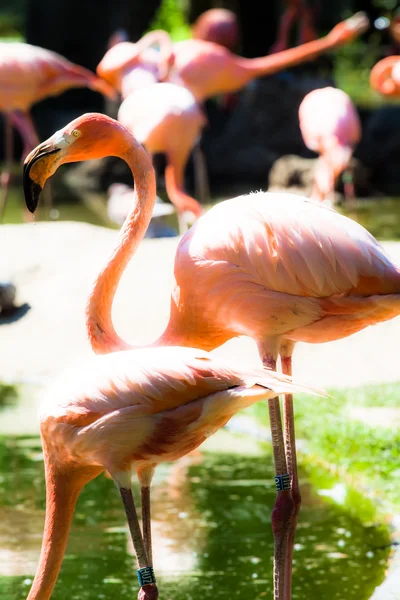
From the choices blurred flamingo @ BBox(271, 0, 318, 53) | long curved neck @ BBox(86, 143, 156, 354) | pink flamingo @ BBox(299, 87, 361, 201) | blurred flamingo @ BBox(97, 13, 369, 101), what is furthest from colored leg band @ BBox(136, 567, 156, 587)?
blurred flamingo @ BBox(271, 0, 318, 53)

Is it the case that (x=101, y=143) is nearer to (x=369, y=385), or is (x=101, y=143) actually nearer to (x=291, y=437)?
(x=291, y=437)

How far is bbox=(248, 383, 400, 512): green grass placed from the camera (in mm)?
4602

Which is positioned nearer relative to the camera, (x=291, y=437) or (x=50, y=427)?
(x=50, y=427)

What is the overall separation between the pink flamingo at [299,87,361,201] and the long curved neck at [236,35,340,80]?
1.61ft

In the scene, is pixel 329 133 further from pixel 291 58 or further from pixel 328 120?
pixel 291 58

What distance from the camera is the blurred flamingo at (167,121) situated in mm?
8492

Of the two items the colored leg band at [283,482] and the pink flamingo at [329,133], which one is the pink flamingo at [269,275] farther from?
the pink flamingo at [329,133]

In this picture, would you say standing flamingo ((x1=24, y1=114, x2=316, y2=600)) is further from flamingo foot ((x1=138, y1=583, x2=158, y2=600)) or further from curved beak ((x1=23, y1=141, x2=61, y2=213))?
curved beak ((x1=23, y1=141, x2=61, y2=213))

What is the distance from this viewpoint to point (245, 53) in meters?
18.6

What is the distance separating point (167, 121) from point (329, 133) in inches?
73.8

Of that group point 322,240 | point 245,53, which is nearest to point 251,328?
point 322,240

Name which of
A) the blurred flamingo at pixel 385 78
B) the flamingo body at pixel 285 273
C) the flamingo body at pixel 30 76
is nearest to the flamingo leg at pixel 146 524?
the flamingo body at pixel 285 273

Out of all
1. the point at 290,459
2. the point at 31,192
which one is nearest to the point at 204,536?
the point at 290,459

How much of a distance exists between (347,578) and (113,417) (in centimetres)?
127
